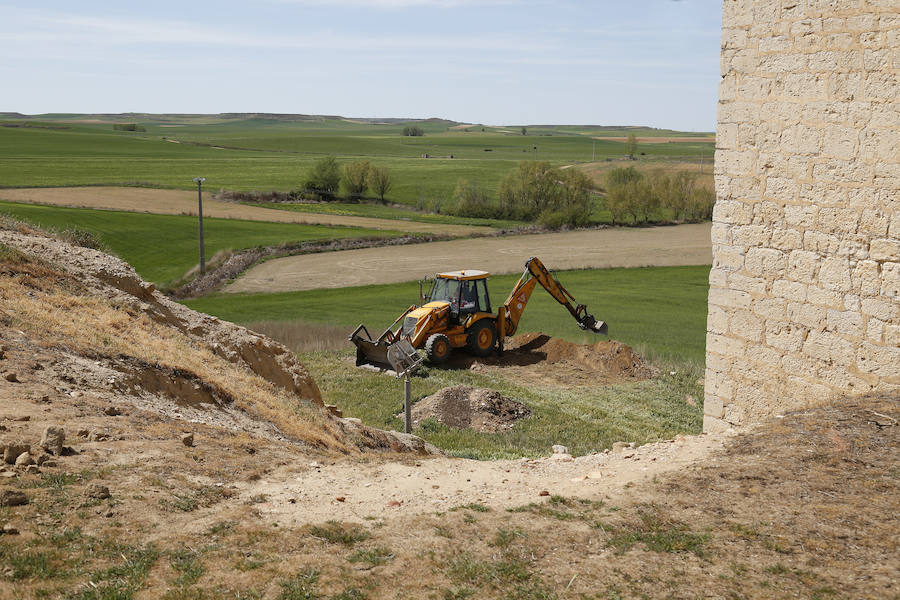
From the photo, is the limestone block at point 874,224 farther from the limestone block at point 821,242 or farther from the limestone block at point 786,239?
the limestone block at point 786,239

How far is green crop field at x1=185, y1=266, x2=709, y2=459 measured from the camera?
678 inches

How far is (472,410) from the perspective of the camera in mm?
18672

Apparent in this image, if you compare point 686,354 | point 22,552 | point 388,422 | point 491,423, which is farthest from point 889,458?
point 686,354

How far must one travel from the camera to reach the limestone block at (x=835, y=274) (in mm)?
8961

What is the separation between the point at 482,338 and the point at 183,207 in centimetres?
6054

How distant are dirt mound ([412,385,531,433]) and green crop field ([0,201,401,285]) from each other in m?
38.3

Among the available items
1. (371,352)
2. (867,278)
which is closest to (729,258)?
(867,278)

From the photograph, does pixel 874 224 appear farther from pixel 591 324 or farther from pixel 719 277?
pixel 591 324

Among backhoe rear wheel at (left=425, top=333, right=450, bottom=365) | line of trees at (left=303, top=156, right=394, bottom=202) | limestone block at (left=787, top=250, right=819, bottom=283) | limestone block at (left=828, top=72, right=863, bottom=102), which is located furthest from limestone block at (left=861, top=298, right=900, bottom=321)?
line of trees at (left=303, top=156, right=394, bottom=202)

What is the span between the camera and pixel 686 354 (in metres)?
29.0

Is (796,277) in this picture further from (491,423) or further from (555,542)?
(491,423)

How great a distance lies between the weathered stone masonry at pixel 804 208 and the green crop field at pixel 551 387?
15.2ft

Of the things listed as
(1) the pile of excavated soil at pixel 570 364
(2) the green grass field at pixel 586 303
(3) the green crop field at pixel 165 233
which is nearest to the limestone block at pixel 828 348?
(1) the pile of excavated soil at pixel 570 364

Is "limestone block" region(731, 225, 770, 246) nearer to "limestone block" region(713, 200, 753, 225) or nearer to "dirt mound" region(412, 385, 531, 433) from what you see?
"limestone block" region(713, 200, 753, 225)
